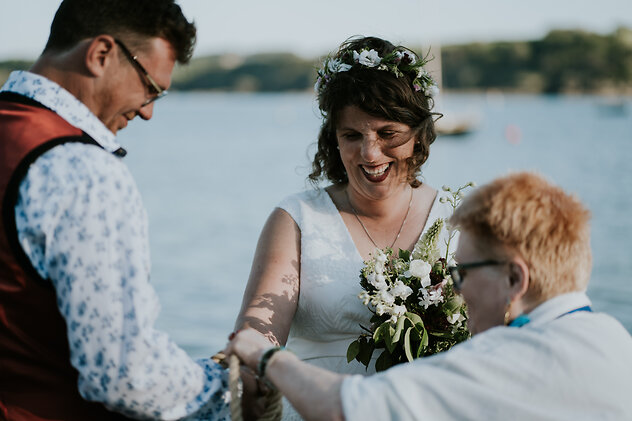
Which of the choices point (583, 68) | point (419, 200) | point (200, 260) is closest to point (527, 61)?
point (583, 68)

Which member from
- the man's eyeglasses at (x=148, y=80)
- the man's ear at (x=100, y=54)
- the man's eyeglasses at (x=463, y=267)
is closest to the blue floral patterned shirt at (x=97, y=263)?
the man's ear at (x=100, y=54)

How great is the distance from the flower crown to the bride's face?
0.80 feet

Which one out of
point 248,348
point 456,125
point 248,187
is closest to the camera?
point 248,348

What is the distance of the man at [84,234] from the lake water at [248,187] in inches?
47.3

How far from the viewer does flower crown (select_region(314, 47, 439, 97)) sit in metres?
3.80

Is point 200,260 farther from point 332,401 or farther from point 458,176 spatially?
point 458,176

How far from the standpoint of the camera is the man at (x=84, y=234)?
76.5 inches

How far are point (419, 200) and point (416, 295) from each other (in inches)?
39.5

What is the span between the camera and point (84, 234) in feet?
6.36

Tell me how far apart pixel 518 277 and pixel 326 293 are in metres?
1.65

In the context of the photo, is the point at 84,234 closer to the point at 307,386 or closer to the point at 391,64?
the point at 307,386

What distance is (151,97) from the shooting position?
7.63 ft

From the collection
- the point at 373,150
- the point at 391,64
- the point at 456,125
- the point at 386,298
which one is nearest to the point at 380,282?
the point at 386,298

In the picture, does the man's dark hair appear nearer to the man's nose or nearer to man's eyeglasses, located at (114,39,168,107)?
man's eyeglasses, located at (114,39,168,107)
